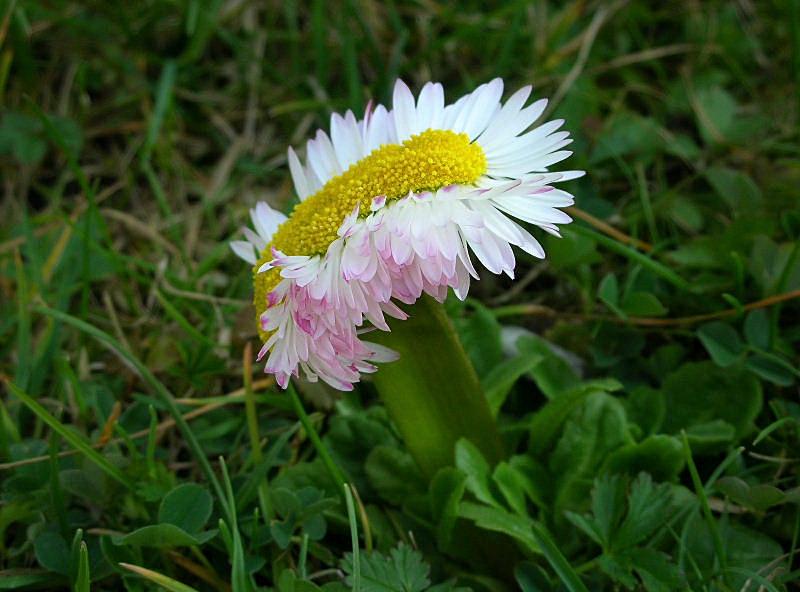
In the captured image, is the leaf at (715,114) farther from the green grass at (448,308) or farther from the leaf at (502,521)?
the leaf at (502,521)

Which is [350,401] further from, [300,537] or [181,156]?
[181,156]

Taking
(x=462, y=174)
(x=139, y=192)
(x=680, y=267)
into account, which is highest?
(x=139, y=192)

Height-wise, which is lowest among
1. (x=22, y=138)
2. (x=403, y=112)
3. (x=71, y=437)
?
(x=71, y=437)

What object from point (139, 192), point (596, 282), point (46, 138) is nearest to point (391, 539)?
point (596, 282)

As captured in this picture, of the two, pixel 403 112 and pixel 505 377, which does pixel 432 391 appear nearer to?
pixel 505 377

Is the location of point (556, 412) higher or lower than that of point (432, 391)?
lower

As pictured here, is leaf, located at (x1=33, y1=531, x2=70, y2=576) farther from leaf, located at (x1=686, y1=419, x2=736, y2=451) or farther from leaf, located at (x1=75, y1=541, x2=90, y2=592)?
leaf, located at (x1=686, y1=419, x2=736, y2=451)

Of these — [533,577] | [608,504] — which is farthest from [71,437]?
[608,504]

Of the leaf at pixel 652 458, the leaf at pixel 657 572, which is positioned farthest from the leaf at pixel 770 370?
the leaf at pixel 657 572
